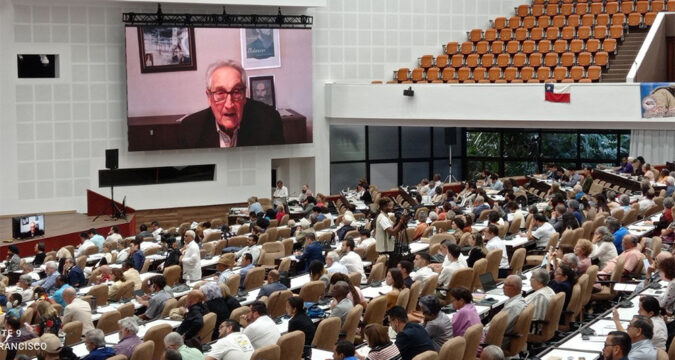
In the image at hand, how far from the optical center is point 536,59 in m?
27.6

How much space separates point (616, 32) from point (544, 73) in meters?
2.51

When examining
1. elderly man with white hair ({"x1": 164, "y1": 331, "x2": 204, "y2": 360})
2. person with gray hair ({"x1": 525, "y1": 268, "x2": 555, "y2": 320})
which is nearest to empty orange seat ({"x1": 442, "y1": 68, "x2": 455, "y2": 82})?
person with gray hair ({"x1": 525, "y1": 268, "x2": 555, "y2": 320})

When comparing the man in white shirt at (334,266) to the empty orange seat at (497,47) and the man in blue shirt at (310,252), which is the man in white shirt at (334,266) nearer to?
the man in blue shirt at (310,252)

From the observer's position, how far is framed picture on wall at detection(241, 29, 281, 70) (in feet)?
87.5

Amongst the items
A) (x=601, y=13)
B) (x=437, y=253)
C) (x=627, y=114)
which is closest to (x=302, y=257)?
(x=437, y=253)

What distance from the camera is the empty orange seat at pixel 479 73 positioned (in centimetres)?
2781

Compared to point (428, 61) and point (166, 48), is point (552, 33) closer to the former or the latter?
point (428, 61)

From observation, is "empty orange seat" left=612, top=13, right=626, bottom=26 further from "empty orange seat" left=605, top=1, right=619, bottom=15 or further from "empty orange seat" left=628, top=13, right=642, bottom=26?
"empty orange seat" left=605, top=1, right=619, bottom=15

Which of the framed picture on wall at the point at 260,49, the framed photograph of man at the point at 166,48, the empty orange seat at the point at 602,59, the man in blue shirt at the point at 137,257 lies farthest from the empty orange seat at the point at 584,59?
the man in blue shirt at the point at 137,257

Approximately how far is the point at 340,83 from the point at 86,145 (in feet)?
24.1

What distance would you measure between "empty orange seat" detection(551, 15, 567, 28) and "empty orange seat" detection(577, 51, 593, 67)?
230 cm

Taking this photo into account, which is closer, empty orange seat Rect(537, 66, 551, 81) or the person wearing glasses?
the person wearing glasses

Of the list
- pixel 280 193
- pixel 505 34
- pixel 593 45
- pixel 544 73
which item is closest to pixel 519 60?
pixel 544 73

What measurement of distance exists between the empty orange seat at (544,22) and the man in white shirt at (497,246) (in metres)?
15.5
